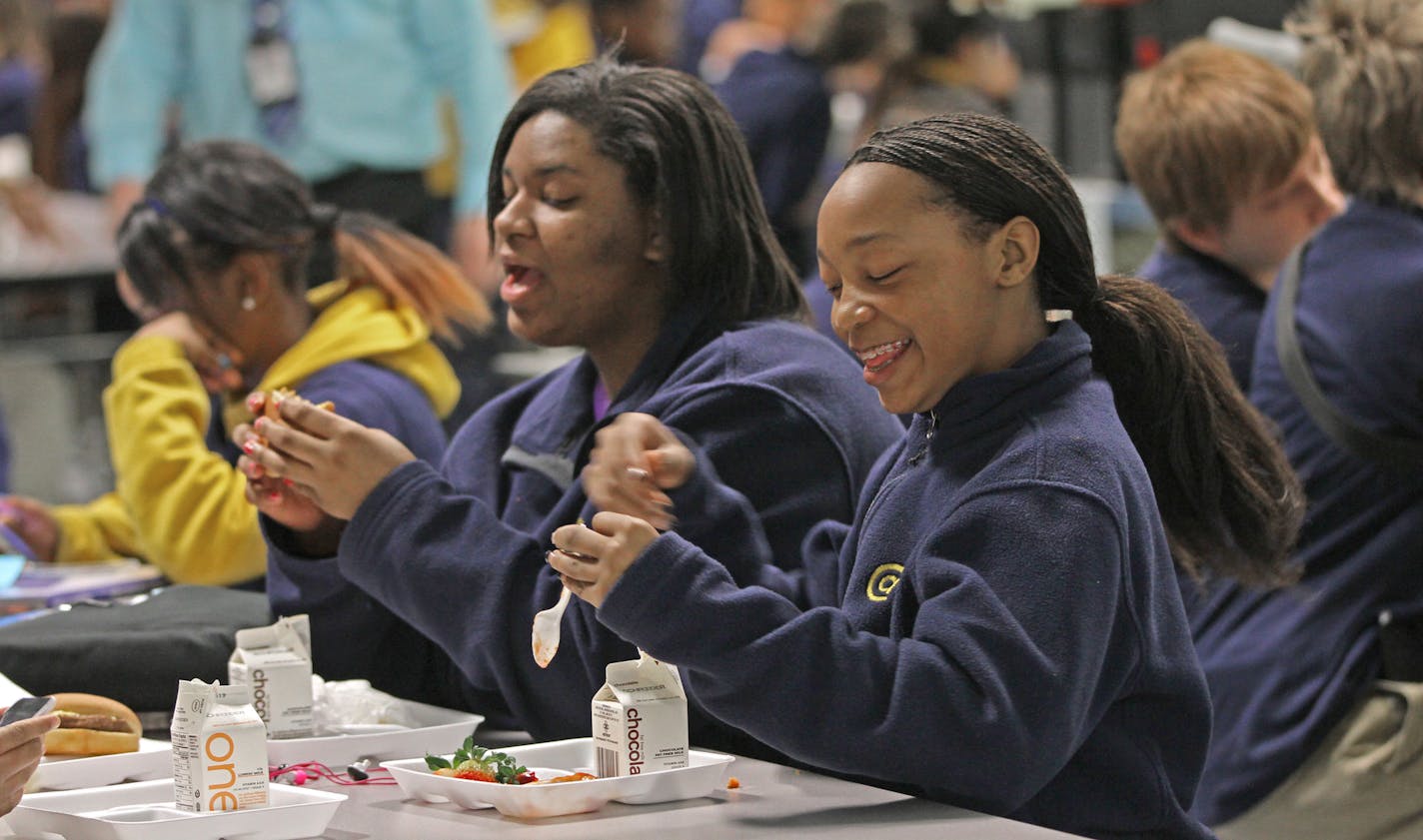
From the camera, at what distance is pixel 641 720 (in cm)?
204

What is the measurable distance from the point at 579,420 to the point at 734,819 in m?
0.94

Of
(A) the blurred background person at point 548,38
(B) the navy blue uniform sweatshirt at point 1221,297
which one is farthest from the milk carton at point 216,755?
(A) the blurred background person at point 548,38

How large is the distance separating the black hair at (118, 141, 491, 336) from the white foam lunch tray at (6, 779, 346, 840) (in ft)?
5.07

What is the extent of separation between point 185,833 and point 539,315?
103cm

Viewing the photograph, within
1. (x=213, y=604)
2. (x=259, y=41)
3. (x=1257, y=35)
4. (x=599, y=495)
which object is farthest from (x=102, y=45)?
(x=599, y=495)

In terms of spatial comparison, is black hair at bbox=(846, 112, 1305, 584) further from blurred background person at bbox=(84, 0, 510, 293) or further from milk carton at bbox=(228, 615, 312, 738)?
blurred background person at bbox=(84, 0, 510, 293)

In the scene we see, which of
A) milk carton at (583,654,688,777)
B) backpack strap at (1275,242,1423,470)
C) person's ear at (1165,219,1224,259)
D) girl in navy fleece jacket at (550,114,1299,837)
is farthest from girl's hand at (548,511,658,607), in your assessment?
person's ear at (1165,219,1224,259)

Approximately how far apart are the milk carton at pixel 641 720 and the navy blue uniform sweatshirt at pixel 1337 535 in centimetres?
135

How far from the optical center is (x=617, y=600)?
194 cm

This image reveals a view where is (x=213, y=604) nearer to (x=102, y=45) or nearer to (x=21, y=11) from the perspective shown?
(x=102, y=45)

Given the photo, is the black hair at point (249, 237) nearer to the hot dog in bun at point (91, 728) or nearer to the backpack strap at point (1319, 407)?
the hot dog in bun at point (91, 728)

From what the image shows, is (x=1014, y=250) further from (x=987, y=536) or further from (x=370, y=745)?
(x=370, y=745)

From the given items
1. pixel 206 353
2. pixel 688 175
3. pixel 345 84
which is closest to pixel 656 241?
pixel 688 175

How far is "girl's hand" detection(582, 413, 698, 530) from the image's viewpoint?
7.06 feet
